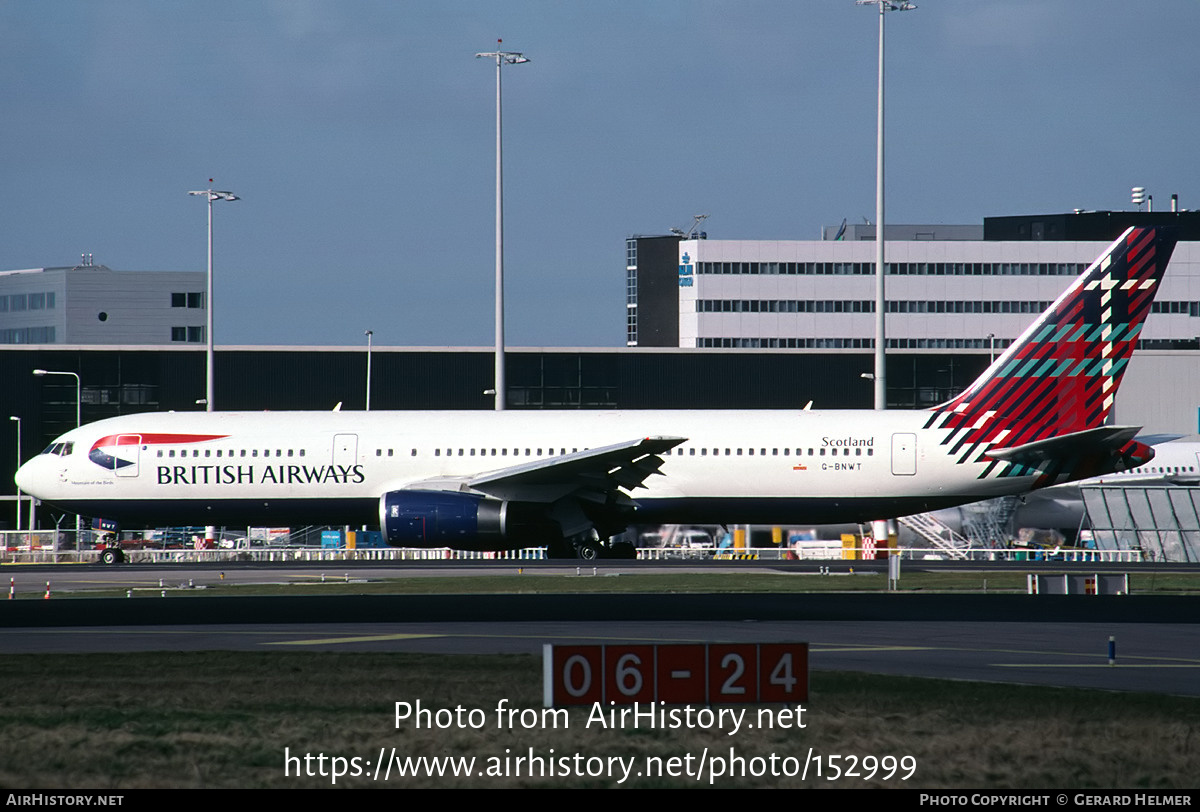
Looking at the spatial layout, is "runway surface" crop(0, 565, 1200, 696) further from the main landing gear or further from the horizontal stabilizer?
the main landing gear

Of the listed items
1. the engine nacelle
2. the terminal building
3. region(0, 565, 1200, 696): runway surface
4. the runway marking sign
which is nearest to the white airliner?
the engine nacelle

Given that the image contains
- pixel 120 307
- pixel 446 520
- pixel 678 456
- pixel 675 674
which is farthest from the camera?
pixel 120 307

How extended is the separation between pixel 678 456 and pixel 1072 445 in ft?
33.1

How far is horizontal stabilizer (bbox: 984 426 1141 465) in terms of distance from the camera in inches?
1455

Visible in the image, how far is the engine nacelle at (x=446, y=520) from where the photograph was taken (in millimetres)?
36750

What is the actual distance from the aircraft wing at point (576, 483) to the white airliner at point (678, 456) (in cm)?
6

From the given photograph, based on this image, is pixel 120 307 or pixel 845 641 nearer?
pixel 845 641

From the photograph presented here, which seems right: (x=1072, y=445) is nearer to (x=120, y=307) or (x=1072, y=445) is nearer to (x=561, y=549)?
(x=561, y=549)

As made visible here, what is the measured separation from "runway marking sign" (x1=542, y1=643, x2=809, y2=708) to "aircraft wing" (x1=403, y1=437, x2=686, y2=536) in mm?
24472

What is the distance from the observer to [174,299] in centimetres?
15925

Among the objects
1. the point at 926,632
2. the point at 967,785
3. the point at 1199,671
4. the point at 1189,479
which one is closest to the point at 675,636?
the point at 926,632

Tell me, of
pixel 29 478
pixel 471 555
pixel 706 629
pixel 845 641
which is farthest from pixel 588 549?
pixel 845 641

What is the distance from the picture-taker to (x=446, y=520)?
36.8 metres

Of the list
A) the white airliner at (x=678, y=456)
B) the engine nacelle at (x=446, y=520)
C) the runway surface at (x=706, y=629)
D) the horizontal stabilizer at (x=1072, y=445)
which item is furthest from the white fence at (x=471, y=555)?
the runway surface at (x=706, y=629)
